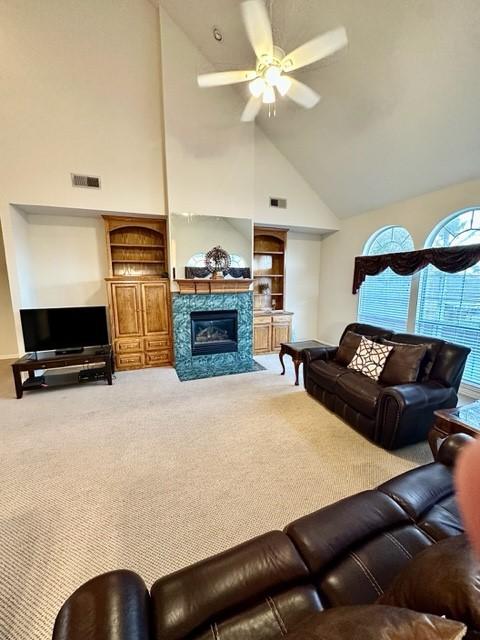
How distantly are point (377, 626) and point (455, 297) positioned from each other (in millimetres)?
4393

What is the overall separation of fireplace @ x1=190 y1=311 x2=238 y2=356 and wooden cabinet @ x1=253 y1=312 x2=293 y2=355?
0.64 m

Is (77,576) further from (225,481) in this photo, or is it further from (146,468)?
(225,481)

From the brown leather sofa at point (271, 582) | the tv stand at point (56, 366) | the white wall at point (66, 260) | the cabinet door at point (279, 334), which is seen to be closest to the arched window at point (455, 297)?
the cabinet door at point (279, 334)

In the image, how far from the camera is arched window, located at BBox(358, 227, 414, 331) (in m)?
4.54

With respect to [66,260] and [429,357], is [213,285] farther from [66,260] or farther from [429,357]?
[429,357]

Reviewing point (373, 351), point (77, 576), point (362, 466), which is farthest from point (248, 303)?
point (77, 576)

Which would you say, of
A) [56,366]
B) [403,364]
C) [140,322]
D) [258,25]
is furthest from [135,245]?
[403,364]

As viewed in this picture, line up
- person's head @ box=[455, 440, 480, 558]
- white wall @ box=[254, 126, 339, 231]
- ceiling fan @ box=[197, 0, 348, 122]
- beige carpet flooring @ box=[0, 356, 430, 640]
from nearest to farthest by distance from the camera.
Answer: person's head @ box=[455, 440, 480, 558] < beige carpet flooring @ box=[0, 356, 430, 640] < ceiling fan @ box=[197, 0, 348, 122] < white wall @ box=[254, 126, 339, 231]

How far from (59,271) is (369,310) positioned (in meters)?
5.75

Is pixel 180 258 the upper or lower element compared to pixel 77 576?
upper

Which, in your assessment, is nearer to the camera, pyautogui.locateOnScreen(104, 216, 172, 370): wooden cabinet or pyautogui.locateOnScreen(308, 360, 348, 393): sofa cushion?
pyautogui.locateOnScreen(308, 360, 348, 393): sofa cushion

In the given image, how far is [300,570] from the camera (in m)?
1.02

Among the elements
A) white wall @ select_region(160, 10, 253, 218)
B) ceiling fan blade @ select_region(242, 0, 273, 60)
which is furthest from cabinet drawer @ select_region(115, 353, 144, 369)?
ceiling fan blade @ select_region(242, 0, 273, 60)

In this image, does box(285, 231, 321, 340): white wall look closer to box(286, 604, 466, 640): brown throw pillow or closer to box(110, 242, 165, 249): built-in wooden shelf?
box(110, 242, 165, 249): built-in wooden shelf
